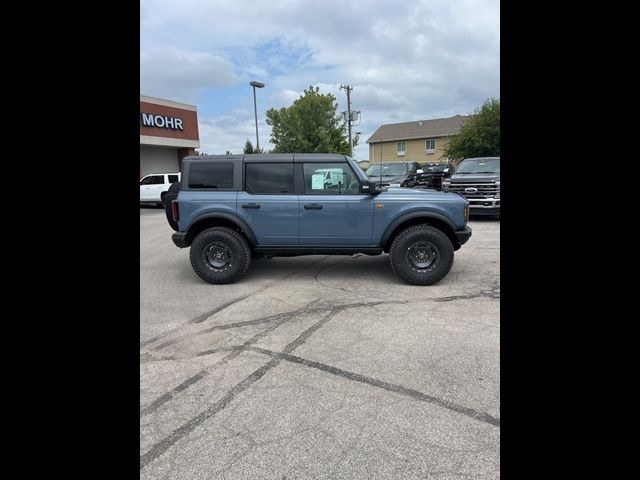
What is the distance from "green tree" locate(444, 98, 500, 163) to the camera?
77.0 feet

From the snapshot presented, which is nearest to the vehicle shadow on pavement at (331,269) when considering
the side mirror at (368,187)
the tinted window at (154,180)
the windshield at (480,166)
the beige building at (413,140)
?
the side mirror at (368,187)

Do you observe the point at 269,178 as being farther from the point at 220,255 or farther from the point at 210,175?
the point at 220,255

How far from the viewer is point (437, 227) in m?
5.49

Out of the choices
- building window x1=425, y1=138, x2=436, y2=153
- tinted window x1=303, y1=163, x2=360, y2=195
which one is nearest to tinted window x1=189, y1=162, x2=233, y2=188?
tinted window x1=303, y1=163, x2=360, y2=195

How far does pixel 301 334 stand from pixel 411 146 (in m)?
49.0

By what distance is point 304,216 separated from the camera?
5.43 m

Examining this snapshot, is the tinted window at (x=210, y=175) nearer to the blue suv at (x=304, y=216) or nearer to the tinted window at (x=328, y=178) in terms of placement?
the blue suv at (x=304, y=216)

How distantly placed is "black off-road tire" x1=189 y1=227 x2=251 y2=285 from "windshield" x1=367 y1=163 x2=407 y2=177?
9628 millimetres

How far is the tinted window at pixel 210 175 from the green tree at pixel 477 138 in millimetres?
20919
